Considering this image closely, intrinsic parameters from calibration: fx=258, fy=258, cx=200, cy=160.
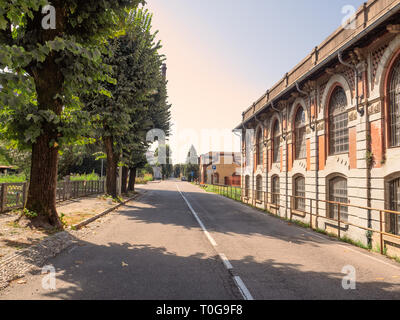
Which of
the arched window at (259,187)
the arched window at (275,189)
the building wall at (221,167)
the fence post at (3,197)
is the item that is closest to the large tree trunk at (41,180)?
the fence post at (3,197)

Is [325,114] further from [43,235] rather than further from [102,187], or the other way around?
[102,187]

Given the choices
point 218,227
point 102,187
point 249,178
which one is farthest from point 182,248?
point 102,187

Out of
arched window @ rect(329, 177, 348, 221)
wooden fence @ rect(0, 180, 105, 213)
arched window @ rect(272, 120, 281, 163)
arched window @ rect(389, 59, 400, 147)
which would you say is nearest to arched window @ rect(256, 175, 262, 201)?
arched window @ rect(272, 120, 281, 163)

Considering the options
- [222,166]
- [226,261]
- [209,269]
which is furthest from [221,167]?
[209,269]

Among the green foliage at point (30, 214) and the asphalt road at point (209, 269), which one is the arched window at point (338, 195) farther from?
the green foliage at point (30, 214)

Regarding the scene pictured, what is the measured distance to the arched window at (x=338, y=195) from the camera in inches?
405

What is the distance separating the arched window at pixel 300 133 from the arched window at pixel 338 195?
2.83 m

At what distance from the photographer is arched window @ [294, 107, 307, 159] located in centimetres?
1393

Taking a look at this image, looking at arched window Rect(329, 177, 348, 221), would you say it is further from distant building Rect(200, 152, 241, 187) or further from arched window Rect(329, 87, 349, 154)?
distant building Rect(200, 152, 241, 187)

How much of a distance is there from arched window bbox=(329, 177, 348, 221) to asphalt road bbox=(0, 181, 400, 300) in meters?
2.33

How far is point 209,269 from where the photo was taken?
5.06 meters

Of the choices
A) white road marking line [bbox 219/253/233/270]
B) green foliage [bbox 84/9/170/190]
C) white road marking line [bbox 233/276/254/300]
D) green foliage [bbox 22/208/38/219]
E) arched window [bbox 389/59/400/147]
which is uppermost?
green foliage [bbox 84/9/170/190]

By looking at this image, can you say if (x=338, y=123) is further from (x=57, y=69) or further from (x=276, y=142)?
(x=57, y=69)
